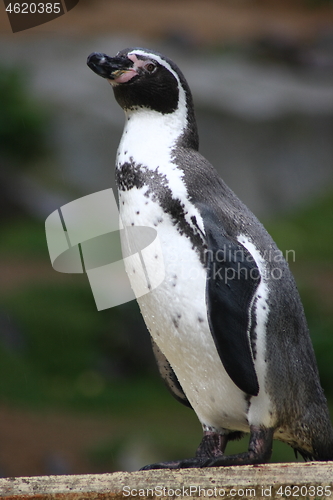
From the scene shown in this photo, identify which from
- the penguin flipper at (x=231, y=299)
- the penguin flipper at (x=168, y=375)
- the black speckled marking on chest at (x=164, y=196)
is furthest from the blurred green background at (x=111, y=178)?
the black speckled marking on chest at (x=164, y=196)

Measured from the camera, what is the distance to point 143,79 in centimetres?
204

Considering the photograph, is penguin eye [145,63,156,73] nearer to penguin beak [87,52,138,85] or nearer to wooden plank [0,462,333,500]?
penguin beak [87,52,138,85]

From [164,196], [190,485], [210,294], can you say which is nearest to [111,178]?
[164,196]

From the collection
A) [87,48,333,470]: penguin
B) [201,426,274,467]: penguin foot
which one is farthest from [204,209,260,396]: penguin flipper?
[201,426,274,467]: penguin foot

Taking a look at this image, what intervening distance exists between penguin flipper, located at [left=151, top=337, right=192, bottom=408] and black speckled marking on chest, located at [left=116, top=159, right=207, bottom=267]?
45 cm

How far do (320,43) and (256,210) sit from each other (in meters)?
2.84

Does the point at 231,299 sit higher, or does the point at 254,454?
the point at 231,299

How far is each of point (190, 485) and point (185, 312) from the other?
1.65 feet

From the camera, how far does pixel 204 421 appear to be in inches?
81.0

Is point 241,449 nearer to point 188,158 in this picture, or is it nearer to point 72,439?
point 72,439

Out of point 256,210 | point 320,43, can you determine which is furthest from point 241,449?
point 320,43

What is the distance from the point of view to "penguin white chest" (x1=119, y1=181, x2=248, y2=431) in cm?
193

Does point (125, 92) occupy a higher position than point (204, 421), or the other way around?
point (125, 92)

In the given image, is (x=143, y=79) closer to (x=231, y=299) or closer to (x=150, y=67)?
(x=150, y=67)
